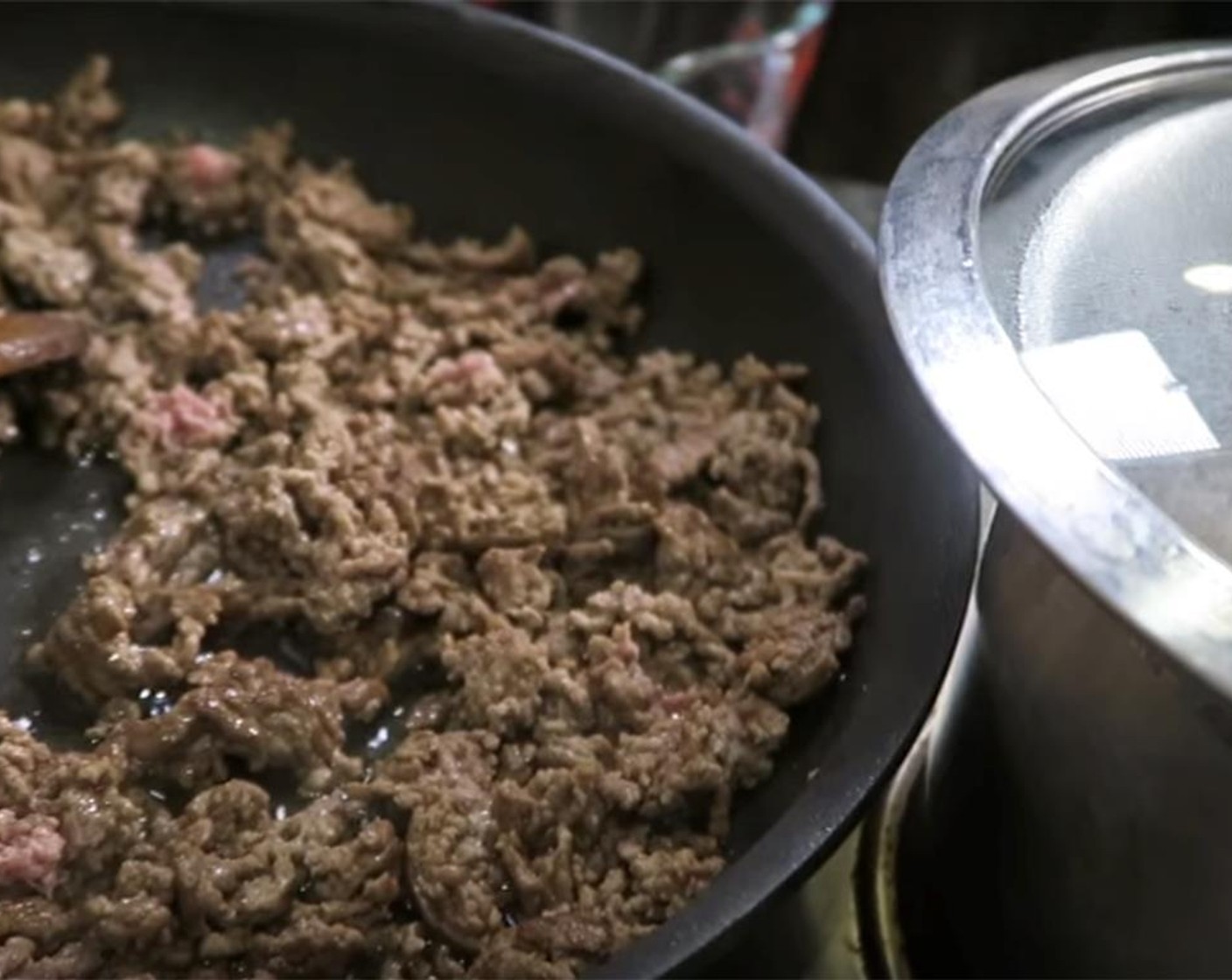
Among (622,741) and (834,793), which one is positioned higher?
(834,793)

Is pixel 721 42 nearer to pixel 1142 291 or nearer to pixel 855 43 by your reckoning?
pixel 855 43

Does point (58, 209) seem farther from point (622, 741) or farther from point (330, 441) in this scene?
point (622, 741)

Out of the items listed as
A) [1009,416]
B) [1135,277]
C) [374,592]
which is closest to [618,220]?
[374,592]

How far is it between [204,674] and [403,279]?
48 centimetres

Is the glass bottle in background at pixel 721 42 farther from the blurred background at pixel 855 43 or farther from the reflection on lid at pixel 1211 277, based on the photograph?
the reflection on lid at pixel 1211 277

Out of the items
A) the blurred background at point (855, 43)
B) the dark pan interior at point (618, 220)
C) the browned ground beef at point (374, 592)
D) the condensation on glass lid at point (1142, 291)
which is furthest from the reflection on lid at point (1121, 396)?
the blurred background at point (855, 43)

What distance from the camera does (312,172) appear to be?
1537mm

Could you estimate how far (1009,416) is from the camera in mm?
826

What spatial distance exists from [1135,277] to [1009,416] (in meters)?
0.22

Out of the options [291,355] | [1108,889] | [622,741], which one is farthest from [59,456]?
[1108,889]

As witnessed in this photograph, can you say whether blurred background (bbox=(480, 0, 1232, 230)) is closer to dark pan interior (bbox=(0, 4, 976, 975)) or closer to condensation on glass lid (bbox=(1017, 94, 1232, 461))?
dark pan interior (bbox=(0, 4, 976, 975))

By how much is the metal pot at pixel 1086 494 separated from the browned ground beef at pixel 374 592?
6.9 inches

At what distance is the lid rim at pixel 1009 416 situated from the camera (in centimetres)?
74

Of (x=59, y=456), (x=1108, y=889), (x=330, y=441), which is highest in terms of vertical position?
(x=1108, y=889)
